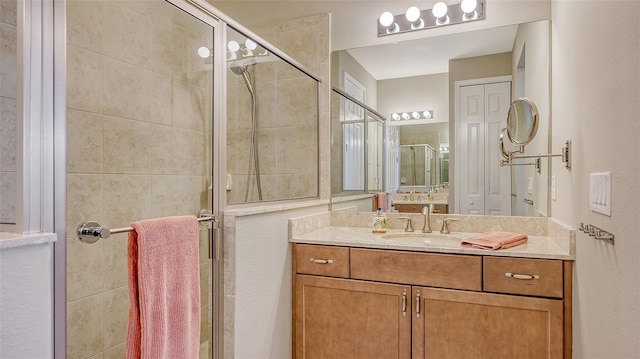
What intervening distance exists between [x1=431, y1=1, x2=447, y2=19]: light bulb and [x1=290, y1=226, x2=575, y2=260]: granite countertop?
4.09ft

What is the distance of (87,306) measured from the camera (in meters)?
1.55

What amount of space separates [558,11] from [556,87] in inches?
13.5

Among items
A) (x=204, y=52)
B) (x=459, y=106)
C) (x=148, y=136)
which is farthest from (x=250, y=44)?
(x=459, y=106)

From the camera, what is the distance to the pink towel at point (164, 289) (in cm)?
116

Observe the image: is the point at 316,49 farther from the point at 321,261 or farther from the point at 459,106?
the point at 321,261

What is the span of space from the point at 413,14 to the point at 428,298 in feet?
5.19

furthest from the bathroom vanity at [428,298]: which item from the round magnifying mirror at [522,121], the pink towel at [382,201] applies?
the round magnifying mirror at [522,121]

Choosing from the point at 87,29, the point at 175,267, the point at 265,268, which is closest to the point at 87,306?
the point at 175,267

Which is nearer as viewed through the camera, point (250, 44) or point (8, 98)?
point (8, 98)

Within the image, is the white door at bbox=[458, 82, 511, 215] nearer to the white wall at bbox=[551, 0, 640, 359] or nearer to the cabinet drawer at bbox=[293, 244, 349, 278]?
the white wall at bbox=[551, 0, 640, 359]

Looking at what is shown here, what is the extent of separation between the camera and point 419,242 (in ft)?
5.95

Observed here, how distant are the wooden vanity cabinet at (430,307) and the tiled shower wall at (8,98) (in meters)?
1.26

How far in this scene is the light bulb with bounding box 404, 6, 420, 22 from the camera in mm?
2146

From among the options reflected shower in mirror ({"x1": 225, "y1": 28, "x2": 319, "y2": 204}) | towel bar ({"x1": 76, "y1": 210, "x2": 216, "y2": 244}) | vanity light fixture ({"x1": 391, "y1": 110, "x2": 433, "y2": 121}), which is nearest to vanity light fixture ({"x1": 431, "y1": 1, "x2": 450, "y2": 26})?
vanity light fixture ({"x1": 391, "y1": 110, "x2": 433, "y2": 121})
